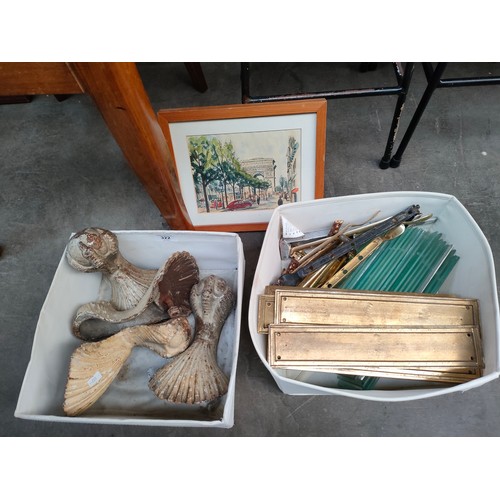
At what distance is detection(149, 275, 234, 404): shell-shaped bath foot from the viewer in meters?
0.95

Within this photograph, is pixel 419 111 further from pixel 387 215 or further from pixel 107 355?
pixel 107 355

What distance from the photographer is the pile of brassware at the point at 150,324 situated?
96cm

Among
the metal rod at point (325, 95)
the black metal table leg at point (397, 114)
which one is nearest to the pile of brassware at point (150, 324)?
the metal rod at point (325, 95)

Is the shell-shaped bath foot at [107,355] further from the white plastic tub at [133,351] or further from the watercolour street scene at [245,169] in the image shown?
the watercolour street scene at [245,169]

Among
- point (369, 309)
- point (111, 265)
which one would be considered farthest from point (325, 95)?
point (111, 265)

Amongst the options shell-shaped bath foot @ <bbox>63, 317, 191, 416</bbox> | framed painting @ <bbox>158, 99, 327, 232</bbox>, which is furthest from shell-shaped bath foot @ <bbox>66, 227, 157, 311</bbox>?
framed painting @ <bbox>158, 99, 327, 232</bbox>

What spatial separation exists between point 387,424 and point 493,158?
0.94 meters

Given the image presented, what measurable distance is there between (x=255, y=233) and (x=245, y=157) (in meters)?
0.28

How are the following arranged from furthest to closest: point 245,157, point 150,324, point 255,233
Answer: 1. point 255,233
2. point 245,157
3. point 150,324

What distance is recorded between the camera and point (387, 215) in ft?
3.51

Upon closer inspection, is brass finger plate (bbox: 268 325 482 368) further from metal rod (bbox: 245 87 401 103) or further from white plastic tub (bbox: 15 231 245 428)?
metal rod (bbox: 245 87 401 103)

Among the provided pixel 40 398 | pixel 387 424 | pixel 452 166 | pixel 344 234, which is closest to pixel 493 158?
pixel 452 166
